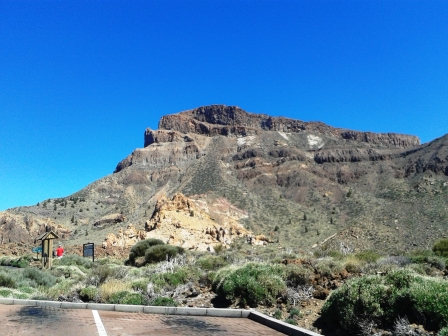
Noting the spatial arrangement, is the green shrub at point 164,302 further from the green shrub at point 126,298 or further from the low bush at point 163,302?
the green shrub at point 126,298

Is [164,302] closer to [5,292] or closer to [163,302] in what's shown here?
[163,302]

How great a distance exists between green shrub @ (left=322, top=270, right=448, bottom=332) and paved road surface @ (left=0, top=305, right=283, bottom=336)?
1.54 metres

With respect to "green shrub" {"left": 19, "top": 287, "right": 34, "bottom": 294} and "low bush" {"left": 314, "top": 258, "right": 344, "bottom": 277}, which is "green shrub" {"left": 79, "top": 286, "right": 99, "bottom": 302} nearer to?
"green shrub" {"left": 19, "top": 287, "right": 34, "bottom": 294}

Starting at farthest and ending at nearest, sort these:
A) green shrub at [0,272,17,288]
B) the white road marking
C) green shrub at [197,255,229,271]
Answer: green shrub at [197,255,229,271] < green shrub at [0,272,17,288] < the white road marking

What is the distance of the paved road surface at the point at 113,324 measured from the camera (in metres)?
8.56

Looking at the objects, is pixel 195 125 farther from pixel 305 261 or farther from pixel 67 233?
pixel 305 261

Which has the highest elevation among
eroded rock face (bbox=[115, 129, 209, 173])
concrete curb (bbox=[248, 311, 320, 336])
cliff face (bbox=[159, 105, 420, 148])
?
cliff face (bbox=[159, 105, 420, 148])

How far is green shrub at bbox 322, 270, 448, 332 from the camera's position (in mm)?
7715

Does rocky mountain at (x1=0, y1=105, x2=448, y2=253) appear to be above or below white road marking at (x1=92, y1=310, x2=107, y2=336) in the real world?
above

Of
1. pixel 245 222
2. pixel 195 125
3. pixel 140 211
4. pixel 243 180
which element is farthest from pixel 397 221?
pixel 195 125

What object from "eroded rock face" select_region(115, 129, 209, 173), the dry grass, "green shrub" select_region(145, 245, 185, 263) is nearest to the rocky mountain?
"eroded rock face" select_region(115, 129, 209, 173)

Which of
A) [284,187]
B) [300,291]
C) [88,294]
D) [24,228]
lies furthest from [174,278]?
[284,187]

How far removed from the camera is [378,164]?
99.4m

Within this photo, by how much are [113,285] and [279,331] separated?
740cm
